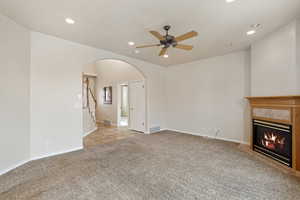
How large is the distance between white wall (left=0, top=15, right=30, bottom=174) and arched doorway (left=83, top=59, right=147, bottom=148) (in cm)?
232

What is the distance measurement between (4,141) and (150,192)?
2.74 metres

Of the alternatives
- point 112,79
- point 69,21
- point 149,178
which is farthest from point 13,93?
point 112,79

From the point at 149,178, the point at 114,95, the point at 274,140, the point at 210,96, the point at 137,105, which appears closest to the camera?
the point at 149,178

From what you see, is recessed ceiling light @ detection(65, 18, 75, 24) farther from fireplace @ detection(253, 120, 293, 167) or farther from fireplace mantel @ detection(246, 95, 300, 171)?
fireplace @ detection(253, 120, 293, 167)

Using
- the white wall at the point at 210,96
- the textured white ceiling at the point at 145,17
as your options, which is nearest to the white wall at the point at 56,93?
the textured white ceiling at the point at 145,17

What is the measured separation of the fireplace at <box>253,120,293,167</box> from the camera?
2.52m

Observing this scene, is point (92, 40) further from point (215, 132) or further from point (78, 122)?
point (215, 132)

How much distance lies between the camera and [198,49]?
12.9 feet

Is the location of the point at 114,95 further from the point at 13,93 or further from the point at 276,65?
the point at 276,65

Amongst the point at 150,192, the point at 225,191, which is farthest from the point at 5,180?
the point at 225,191

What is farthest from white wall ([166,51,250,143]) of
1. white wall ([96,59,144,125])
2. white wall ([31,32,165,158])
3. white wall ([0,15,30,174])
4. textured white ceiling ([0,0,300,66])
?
white wall ([0,15,30,174])

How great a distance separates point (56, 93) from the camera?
10.5ft

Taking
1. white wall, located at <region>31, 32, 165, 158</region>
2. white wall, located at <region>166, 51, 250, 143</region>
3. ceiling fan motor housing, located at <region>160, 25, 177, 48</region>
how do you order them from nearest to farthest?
ceiling fan motor housing, located at <region>160, 25, 177, 48</region> → white wall, located at <region>31, 32, 165, 158</region> → white wall, located at <region>166, 51, 250, 143</region>

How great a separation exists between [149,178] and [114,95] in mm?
5354
